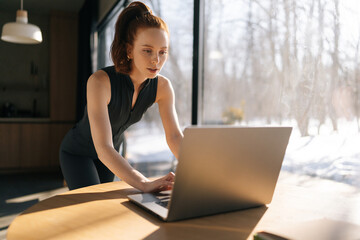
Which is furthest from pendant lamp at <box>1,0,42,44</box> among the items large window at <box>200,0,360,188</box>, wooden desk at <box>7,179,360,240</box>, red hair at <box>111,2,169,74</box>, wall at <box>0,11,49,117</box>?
wall at <box>0,11,49,117</box>

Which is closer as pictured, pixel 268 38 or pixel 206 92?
pixel 268 38

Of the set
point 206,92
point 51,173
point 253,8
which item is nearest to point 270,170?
point 253,8

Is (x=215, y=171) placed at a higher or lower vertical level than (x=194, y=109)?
lower

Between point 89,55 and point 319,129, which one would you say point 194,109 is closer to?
point 319,129

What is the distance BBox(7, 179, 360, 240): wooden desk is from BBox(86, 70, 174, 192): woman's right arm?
73 millimetres

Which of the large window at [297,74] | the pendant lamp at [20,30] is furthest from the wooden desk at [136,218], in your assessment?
the pendant lamp at [20,30]

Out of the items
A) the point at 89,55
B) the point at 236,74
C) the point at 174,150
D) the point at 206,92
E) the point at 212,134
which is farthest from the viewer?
the point at 89,55

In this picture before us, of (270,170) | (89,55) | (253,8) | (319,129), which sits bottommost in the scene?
(270,170)

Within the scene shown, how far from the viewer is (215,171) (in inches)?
31.9

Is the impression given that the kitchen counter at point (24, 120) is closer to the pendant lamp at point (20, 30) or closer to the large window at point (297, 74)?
the pendant lamp at point (20, 30)

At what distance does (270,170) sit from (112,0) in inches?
156

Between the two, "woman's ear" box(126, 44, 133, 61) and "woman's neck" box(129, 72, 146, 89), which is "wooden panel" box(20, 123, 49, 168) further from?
"woman's ear" box(126, 44, 133, 61)

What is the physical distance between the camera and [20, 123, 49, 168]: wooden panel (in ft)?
18.8

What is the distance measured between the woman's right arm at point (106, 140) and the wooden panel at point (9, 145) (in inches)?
194
